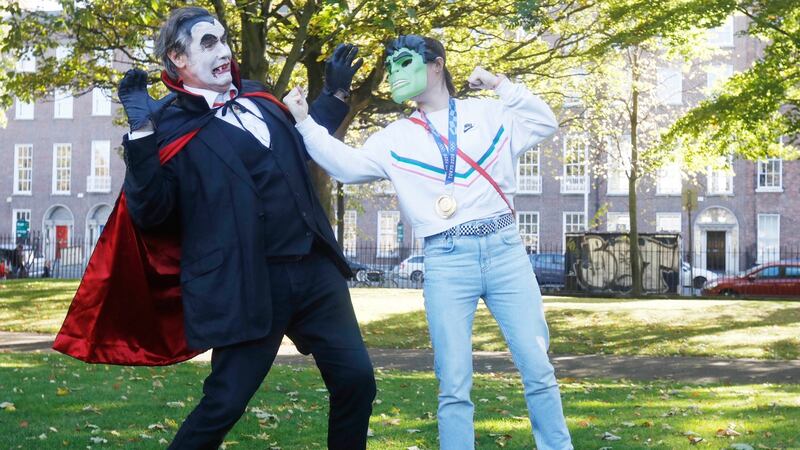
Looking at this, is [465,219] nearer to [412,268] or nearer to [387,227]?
[412,268]

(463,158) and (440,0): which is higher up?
(440,0)

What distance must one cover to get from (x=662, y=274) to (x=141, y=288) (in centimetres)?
2521

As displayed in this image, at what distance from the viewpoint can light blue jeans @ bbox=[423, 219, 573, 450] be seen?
174 inches

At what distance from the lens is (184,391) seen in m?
8.78

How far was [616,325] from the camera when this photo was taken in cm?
1750

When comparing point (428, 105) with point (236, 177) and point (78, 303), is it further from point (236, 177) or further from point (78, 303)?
point (78, 303)

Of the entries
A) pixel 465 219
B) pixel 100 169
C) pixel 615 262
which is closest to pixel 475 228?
pixel 465 219

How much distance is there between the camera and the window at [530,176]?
49500 mm

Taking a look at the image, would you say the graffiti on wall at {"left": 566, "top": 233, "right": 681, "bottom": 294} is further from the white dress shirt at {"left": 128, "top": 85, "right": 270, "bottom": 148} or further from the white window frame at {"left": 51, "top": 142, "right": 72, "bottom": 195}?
the white window frame at {"left": 51, "top": 142, "right": 72, "bottom": 195}

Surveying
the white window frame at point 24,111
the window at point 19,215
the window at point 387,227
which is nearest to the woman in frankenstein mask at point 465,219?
the window at point 387,227

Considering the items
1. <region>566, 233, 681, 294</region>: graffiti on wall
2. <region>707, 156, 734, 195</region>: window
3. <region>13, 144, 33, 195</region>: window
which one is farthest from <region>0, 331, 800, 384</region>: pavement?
<region>13, 144, 33, 195</region>: window

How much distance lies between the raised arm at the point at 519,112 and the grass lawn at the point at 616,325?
35.5ft

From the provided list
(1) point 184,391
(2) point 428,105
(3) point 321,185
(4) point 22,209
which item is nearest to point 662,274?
(3) point 321,185

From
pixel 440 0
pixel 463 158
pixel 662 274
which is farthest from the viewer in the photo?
pixel 662 274
